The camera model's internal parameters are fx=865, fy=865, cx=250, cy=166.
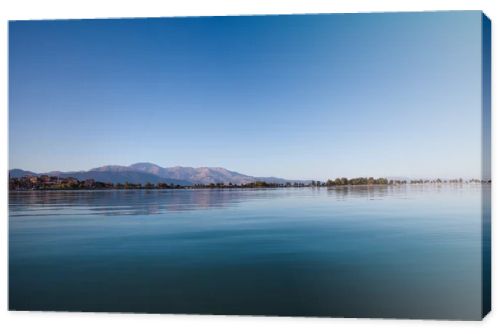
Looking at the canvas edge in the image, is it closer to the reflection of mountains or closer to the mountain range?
the reflection of mountains

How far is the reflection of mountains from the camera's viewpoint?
1148 centimetres

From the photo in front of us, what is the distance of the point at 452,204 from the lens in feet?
34.4

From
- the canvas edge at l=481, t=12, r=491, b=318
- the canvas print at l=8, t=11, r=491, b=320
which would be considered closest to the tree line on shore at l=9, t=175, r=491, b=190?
the canvas print at l=8, t=11, r=491, b=320

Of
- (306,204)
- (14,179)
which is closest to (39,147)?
(14,179)

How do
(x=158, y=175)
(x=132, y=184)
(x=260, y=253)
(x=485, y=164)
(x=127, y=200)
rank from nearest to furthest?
(x=485, y=164) < (x=260, y=253) < (x=132, y=184) < (x=158, y=175) < (x=127, y=200)

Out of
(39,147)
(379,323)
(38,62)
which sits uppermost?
(38,62)

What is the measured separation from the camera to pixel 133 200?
1174 centimetres

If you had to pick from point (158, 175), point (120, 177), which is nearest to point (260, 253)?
point (158, 175)

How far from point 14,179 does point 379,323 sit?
513 cm

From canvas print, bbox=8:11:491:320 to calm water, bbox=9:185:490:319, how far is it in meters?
0.02

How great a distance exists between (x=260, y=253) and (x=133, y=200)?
6.57 ft

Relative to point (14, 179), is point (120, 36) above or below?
above

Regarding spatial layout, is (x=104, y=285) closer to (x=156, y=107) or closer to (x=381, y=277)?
(x=156, y=107)

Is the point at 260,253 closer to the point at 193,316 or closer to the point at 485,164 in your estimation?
the point at 193,316
